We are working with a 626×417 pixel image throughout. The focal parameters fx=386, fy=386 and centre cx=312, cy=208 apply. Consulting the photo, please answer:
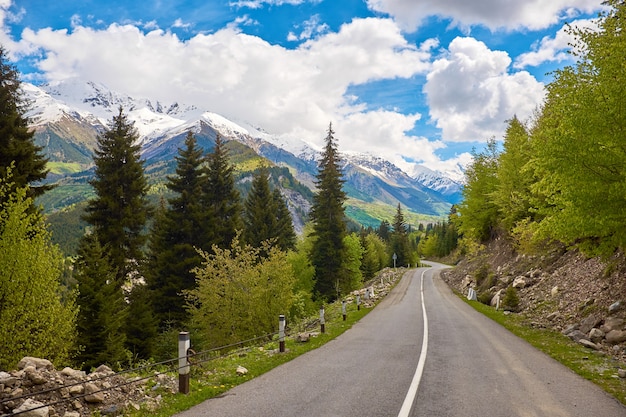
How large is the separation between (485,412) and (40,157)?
2216 cm

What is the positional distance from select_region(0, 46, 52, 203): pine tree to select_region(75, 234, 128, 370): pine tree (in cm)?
473

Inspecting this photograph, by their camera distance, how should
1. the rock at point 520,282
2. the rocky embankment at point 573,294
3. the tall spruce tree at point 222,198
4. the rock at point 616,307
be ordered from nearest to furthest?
the rocky embankment at point 573,294 < the rock at point 616,307 < the rock at point 520,282 < the tall spruce tree at point 222,198

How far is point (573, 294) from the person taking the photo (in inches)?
755

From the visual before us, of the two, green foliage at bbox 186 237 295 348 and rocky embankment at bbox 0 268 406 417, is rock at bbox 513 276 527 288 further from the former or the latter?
rocky embankment at bbox 0 268 406 417

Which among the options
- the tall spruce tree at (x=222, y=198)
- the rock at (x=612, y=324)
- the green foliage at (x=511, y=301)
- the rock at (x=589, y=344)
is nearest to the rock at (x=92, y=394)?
the rock at (x=589, y=344)

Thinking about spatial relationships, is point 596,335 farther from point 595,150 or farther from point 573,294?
point 595,150

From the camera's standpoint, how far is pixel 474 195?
44.4 m

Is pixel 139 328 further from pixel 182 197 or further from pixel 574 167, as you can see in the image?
pixel 574 167

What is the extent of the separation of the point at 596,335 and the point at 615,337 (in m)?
0.87

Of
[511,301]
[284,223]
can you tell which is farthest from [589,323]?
[284,223]

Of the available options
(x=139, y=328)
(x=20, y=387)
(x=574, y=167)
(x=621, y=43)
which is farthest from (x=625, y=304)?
(x=139, y=328)

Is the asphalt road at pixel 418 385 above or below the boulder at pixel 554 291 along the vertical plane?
below

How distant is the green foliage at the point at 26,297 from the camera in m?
14.2

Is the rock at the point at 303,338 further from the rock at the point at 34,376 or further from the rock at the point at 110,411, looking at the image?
the rock at the point at 34,376
